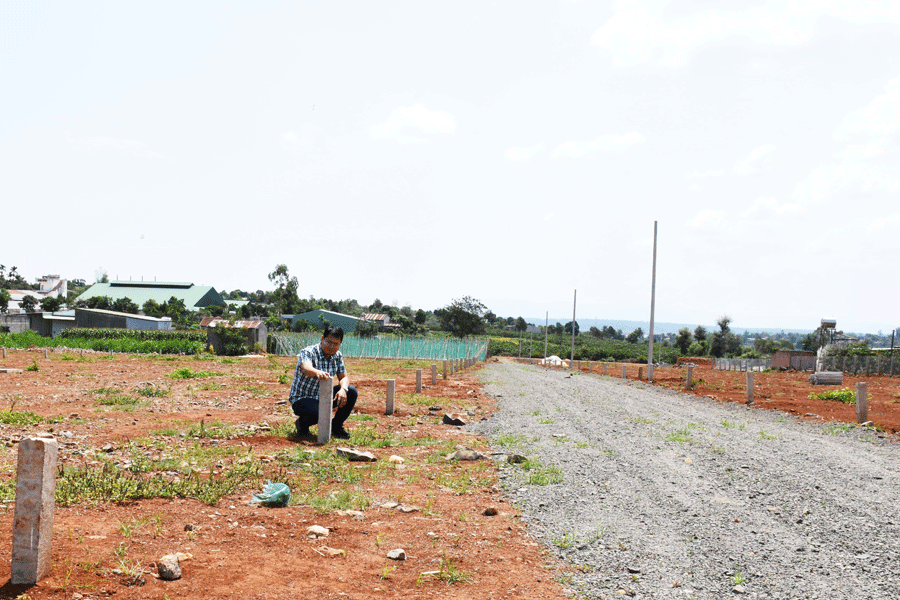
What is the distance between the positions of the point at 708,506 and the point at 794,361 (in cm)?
5453

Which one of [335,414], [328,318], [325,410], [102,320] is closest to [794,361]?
[335,414]

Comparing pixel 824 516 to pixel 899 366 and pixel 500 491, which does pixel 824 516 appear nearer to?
pixel 500 491

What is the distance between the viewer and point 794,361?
5434 cm

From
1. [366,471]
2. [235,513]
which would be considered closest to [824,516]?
[366,471]

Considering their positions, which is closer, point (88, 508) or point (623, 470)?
point (88, 508)

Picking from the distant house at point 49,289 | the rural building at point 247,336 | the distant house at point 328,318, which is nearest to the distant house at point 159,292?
the distant house at point 49,289

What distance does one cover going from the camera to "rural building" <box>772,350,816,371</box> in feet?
175

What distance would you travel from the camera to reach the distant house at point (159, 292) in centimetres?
11350

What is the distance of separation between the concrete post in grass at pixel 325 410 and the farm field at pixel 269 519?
0.20m

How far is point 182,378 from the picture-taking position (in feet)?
69.5

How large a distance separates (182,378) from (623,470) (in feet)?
55.2

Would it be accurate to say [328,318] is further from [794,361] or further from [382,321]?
[794,361]

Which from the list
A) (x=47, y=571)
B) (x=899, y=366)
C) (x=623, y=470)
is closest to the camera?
(x=47, y=571)

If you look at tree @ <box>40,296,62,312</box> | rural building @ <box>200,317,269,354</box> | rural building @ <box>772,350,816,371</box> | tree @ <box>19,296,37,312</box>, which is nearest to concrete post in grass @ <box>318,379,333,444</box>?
rural building @ <box>200,317,269,354</box>
